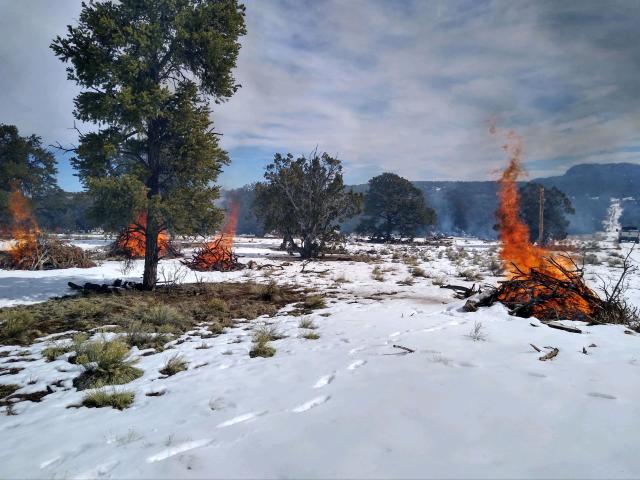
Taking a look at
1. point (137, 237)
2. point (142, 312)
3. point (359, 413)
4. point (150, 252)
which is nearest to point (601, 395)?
point (359, 413)

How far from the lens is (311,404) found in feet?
11.1

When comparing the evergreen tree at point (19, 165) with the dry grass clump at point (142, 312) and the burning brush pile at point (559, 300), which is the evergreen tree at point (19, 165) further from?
the burning brush pile at point (559, 300)

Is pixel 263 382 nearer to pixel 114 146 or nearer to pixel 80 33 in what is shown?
pixel 114 146

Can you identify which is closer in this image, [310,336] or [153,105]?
[310,336]

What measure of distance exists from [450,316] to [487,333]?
1.49 meters

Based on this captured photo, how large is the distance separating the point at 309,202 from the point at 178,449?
Answer: 20590 mm

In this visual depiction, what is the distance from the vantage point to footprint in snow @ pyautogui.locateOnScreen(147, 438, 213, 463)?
2543 millimetres

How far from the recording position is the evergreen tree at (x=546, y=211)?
40.2 metres

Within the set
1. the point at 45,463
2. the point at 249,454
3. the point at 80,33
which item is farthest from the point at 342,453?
the point at 80,33

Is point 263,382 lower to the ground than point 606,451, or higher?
lower

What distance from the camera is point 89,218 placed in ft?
33.0

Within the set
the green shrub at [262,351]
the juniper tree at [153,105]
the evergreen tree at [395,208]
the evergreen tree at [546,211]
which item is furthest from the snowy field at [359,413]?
the evergreen tree at [546,211]

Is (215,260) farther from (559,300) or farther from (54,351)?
(559,300)

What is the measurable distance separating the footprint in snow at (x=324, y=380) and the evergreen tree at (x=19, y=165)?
36.6 metres
